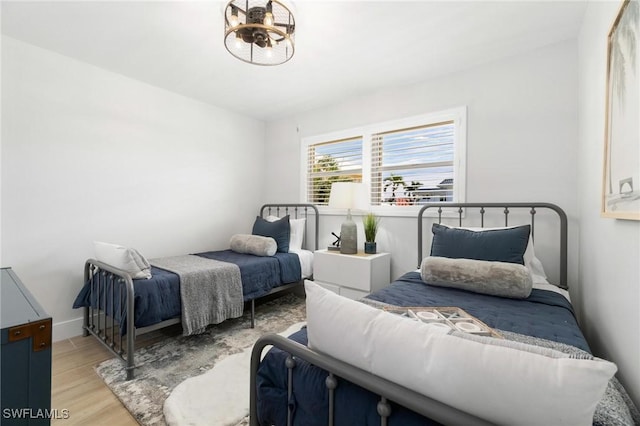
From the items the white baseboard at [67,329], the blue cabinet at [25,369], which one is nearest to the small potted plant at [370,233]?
the blue cabinet at [25,369]

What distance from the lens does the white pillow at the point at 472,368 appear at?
0.54 meters

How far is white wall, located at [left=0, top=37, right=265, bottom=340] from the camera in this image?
2.35 m

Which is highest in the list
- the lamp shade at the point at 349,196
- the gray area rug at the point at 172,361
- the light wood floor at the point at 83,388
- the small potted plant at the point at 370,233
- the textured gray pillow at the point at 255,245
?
the lamp shade at the point at 349,196

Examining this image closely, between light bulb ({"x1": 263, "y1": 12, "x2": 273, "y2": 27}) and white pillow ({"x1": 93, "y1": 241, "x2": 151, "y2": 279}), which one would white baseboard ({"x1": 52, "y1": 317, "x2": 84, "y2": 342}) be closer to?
white pillow ({"x1": 93, "y1": 241, "x2": 151, "y2": 279})

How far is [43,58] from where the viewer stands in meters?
2.45

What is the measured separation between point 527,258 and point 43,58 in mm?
4264

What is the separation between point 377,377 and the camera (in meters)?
0.76

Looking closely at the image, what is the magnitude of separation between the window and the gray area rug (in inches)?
66.4

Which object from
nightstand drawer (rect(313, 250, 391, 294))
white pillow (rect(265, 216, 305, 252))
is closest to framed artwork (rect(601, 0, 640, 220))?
nightstand drawer (rect(313, 250, 391, 294))

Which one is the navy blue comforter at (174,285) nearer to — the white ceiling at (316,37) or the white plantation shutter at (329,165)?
the white plantation shutter at (329,165)

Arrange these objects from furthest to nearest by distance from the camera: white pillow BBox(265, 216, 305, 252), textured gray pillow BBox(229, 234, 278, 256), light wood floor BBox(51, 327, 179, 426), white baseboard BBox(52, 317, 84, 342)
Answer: white pillow BBox(265, 216, 305, 252)
textured gray pillow BBox(229, 234, 278, 256)
white baseboard BBox(52, 317, 84, 342)
light wood floor BBox(51, 327, 179, 426)

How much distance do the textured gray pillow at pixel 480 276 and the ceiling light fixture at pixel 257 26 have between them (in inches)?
70.7

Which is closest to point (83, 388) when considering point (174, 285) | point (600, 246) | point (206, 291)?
point (174, 285)

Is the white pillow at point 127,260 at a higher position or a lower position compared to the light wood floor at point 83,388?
higher
